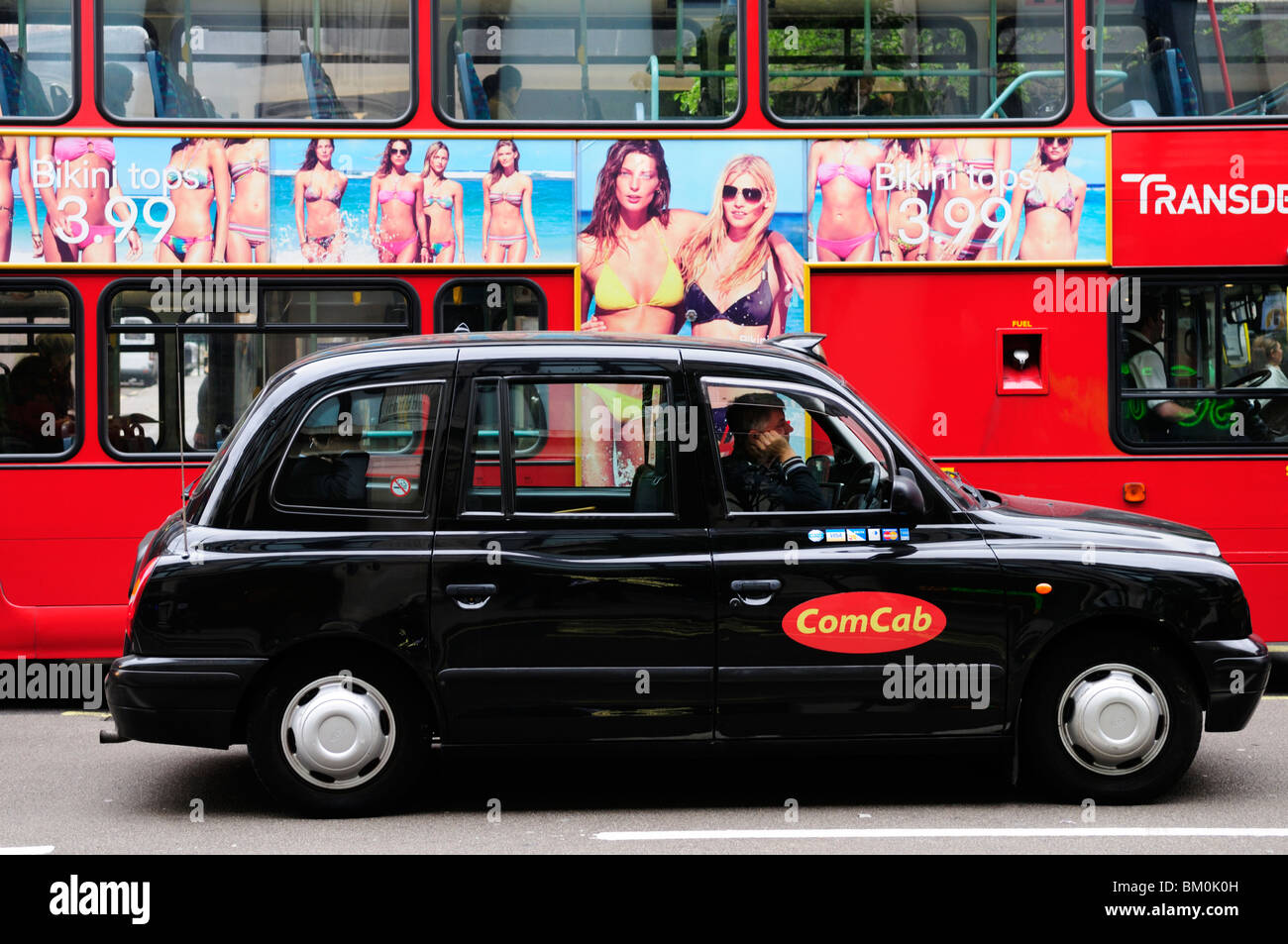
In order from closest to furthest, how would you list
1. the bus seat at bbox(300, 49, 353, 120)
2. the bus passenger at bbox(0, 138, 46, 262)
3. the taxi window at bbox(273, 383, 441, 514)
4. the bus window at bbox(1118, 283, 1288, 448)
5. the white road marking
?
the white road marking → the taxi window at bbox(273, 383, 441, 514) → the bus passenger at bbox(0, 138, 46, 262) → the bus seat at bbox(300, 49, 353, 120) → the bus window at bbox(1118, 283, 1288, 448)

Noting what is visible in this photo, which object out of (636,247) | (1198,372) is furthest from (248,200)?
(1198,372)

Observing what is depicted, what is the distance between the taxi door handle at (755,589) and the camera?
5.71 m

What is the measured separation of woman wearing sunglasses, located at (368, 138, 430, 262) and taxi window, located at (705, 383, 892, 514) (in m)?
3.08

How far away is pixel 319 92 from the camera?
8344 millimetres

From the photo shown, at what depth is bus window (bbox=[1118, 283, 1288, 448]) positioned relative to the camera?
335 inches

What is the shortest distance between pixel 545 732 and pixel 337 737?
31.5 inches

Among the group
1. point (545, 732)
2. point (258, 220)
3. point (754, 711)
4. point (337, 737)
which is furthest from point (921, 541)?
point (258, 220)

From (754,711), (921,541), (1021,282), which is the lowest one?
(754,711)

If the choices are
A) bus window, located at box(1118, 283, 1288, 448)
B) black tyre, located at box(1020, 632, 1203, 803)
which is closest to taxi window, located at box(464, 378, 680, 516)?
black tyre, located at box(1020, 632, 1203, 803)

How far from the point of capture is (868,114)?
8.41 meters

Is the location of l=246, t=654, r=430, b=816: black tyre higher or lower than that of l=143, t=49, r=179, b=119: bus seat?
lower

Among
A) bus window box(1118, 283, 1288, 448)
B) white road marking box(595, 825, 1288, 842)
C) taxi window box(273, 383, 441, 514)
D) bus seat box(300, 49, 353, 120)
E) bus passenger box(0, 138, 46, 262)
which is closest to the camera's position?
white road marking box(595, 825, 1288, 842)

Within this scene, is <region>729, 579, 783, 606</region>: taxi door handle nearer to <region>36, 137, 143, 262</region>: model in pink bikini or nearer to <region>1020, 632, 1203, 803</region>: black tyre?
<region>1020, 632, 1203, 803</region>: black tyre

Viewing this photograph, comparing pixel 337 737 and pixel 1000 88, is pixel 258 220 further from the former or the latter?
pixel 1000 88
